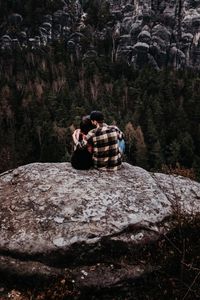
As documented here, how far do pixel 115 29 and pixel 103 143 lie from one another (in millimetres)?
172211

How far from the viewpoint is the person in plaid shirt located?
350 inches

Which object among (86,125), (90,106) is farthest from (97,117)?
(90,106)

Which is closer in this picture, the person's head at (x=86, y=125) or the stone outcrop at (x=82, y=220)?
the stone outcrop at (x=82, y=220)

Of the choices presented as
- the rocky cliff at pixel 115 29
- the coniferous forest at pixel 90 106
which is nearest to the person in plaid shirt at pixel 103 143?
the coniferous forest at pixel 90 106

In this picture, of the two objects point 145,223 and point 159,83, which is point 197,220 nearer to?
point 145,223

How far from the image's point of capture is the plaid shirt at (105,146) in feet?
29.2

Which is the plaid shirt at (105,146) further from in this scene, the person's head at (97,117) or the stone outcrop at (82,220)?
the stone outcrop at (82,220)

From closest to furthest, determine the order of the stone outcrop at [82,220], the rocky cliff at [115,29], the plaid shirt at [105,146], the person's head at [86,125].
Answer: the stone outcrop at [82,220], the plaid shirt at [105,146], the person's head at [86,125], the rocky cliff at [115,29]

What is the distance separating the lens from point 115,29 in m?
173

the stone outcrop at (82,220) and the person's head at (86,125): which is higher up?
the person's head at (86,125)

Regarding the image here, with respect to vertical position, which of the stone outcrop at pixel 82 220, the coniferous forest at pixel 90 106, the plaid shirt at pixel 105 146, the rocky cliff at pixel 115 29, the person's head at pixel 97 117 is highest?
the person's head at pixel 97 117

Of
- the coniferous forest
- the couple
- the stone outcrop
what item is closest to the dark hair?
the couple

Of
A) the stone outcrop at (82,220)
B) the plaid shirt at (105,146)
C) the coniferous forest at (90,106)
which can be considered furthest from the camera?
the coniferous forest at (90,106)

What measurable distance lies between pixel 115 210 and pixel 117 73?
5666 inches
